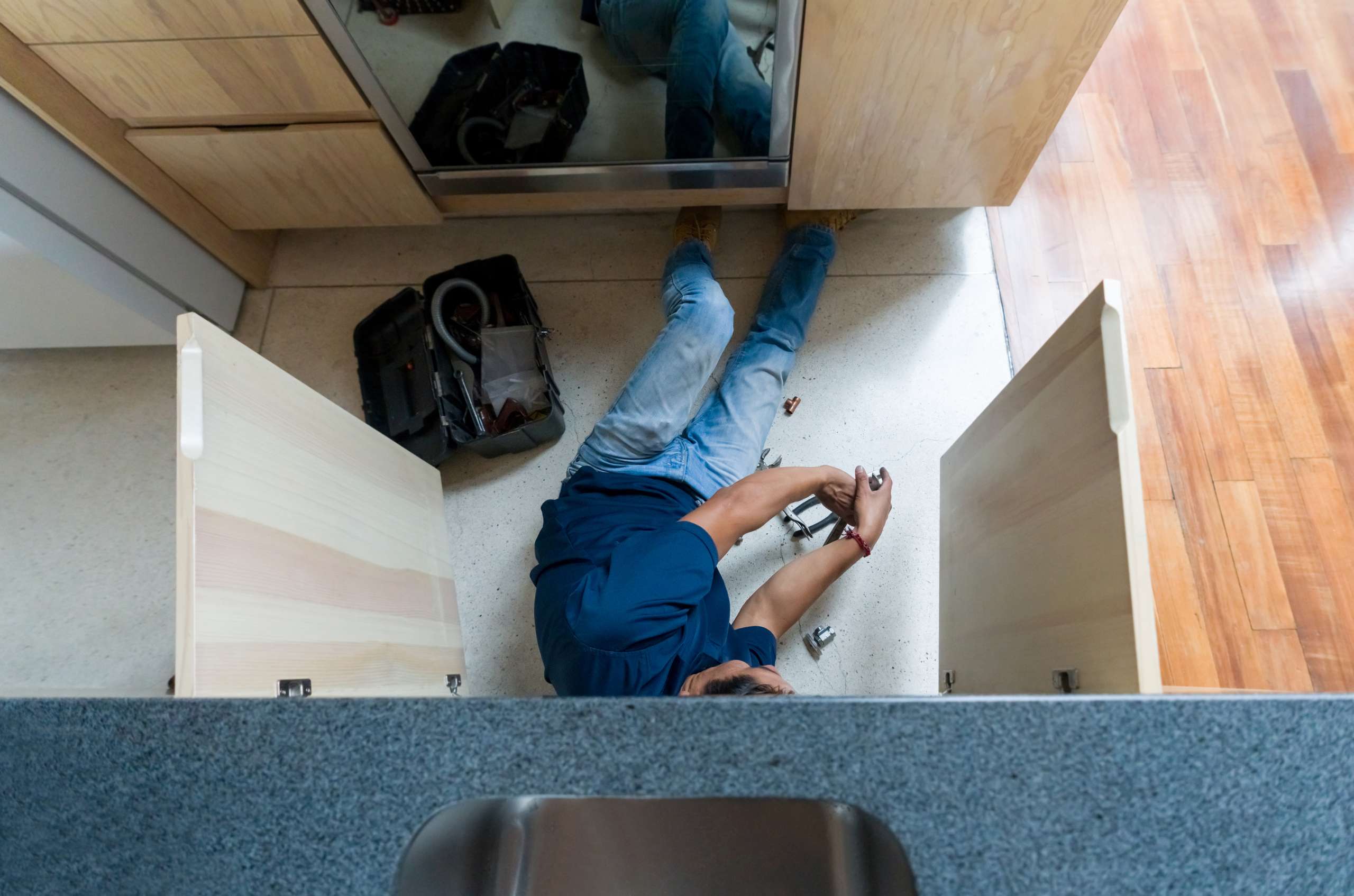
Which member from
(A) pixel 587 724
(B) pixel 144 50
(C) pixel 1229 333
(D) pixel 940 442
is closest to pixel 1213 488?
(C) pixel 1229 333

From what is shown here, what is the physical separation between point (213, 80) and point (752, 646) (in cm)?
117

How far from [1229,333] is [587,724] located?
1.49 m

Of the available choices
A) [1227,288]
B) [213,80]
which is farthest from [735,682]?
[1227,288]

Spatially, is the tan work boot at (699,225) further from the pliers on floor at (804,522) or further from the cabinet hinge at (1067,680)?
the cabinet hinge at (1067,680)

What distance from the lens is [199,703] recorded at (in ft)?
1.79

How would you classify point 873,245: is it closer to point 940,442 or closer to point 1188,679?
point 940,442

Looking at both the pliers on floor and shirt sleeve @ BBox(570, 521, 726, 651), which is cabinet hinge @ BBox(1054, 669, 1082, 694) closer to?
shirt sleeve @ BBox(570, 521, 726, 651)

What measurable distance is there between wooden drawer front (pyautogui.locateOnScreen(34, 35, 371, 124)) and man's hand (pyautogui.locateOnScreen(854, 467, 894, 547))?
1004 mm

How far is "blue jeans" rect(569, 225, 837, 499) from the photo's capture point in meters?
1.25

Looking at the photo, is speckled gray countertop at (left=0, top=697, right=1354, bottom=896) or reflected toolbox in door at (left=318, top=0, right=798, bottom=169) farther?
reflected toolbox in door at (left=318, top=0, right=798, bottom=169)

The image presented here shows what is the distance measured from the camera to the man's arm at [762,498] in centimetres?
110

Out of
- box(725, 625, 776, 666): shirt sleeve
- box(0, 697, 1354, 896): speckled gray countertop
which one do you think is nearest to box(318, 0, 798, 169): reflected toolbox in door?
box(725, 625, 776, 666): shirt sleeve

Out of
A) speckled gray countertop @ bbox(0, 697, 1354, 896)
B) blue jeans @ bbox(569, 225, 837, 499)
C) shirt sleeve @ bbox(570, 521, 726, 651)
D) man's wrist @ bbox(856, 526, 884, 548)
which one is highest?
blue jeans @ bbox(569, 225, 837, 499)

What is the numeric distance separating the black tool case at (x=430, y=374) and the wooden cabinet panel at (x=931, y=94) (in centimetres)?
57
